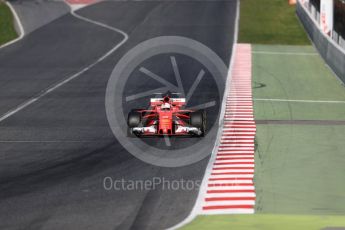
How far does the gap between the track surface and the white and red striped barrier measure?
0.47 meters

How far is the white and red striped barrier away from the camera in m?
16.6

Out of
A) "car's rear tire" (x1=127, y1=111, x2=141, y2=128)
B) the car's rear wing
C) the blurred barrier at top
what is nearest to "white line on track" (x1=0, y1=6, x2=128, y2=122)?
"car's rear tire" (x1=127, y1=111, x2=141, y2=128)

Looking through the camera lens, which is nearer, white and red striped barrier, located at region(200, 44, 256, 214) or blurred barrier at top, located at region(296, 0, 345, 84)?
white and red striped barrier, located at region(200, 44, 256, 214)

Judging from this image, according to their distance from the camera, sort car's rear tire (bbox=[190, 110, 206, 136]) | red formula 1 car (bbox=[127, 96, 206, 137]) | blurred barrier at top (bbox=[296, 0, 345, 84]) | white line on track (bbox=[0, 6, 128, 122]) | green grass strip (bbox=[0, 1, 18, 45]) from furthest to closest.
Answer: green grass strip (bbox=[0, 1, 18, 45])
blurred barrier at top (bbox=[296, 0, 345, 84])
white line on track (bbox=[0, 6, 128, 122])
car's rear tire (bbox=[190, 110, 206, 136])
red formula 1 car (bbox=[127, 96, 206, 137])

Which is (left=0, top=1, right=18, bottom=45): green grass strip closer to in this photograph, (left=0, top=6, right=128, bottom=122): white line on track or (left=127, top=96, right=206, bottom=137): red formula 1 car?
(left=0, top=6, right=128, bottom=122): white line on track

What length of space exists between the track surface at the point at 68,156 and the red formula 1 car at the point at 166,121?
2.94 feet

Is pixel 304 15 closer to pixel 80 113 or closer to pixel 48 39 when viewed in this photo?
pixel 48 39

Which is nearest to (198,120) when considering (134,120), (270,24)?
(134,120)

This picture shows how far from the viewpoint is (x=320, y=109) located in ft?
96.9

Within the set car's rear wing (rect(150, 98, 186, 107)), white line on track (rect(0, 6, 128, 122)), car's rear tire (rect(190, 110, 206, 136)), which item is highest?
car's rear wing (rect(150, 98, 186, 107))

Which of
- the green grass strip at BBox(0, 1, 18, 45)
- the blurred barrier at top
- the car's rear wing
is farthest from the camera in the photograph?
the green grass strip at BBox(0, 1, 18, 45)

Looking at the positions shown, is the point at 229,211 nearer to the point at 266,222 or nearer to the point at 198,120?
the point at 266,222

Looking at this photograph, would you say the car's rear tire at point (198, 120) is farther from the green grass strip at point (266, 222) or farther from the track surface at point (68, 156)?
the green grass strip at point (266, 222)

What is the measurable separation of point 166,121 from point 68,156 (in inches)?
121
